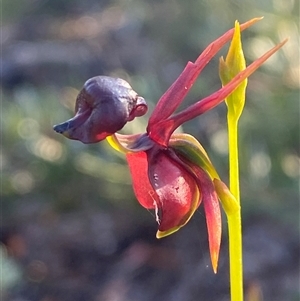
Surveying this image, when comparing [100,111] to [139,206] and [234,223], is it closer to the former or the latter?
Result: [234,223]

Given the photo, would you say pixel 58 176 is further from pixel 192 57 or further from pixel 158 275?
pixel 192 57

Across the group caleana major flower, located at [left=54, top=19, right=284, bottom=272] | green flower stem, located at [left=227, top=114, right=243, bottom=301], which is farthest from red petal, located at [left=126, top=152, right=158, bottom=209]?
green flower stem, located at [left=227, top=114, right=243, bottom=301]

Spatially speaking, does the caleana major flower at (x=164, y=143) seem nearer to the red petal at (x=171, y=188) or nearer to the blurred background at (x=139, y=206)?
the red petal at (x=171, y=188)

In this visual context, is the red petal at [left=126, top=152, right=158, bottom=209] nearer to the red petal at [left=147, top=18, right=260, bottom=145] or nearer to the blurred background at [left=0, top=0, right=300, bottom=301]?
the red petal at [left=147, top=18, right=260, bottom=145]

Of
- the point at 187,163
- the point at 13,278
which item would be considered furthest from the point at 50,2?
the point at 187,163

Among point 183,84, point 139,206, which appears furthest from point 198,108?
point 139,206

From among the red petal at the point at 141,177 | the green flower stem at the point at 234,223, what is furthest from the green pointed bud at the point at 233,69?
the red petal at the point at 141,177
